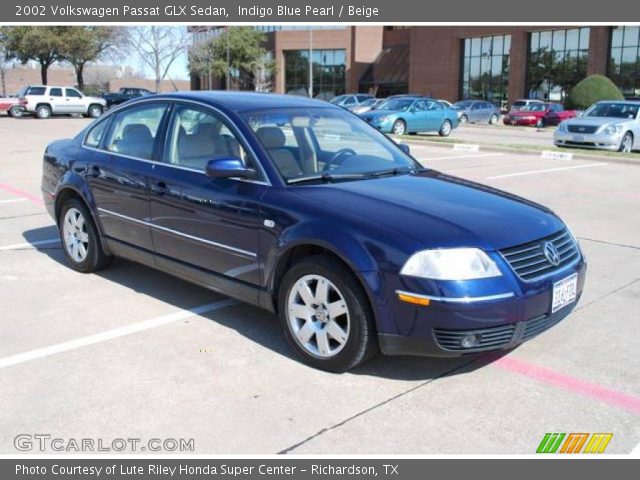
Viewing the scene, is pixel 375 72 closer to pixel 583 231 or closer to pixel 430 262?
pixel 583 231

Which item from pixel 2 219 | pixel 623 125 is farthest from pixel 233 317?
pixel 623 125

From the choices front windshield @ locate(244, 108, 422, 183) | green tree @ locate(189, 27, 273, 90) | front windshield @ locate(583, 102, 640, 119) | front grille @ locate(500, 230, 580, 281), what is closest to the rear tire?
front windshield @ locate(583, 102, 640, 119)

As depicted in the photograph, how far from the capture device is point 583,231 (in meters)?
8.08

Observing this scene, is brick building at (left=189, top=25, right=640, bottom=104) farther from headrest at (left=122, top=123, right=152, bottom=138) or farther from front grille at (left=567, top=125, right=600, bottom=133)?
headrest at (left=122, top=123, right=152, bottom=138)

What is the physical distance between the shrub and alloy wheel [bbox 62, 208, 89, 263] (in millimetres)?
39725

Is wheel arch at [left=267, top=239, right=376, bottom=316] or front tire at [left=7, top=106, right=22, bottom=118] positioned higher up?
front tire at [left=7, top=106, right=22, bottom=118]

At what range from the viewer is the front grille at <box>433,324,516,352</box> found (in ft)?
11.8

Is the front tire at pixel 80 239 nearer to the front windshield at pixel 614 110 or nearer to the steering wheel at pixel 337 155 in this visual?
the steering wheel at pixel 337 155

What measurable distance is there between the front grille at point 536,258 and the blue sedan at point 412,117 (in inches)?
743

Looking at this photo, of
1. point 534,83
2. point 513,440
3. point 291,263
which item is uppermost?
point 534,83

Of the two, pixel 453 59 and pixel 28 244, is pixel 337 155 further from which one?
pixel 453 59

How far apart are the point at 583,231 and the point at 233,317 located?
199 inches

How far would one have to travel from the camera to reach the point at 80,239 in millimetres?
6016

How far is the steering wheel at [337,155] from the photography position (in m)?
4.68
